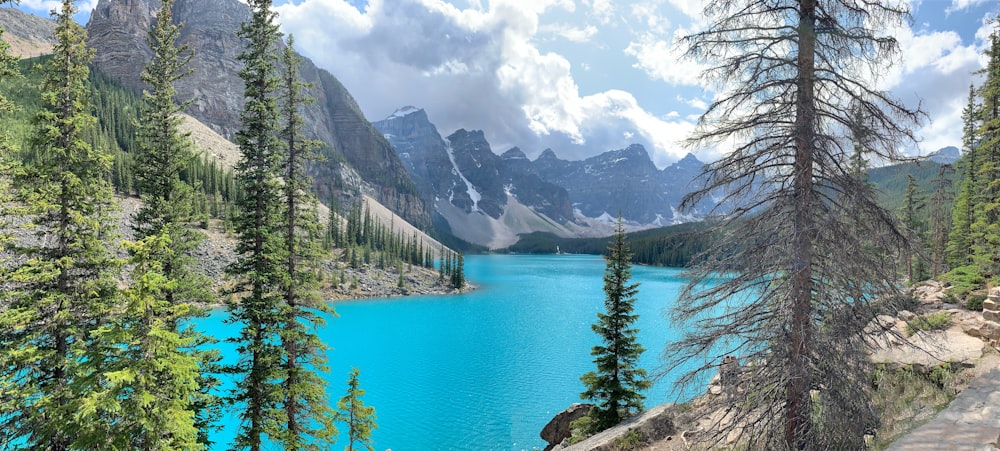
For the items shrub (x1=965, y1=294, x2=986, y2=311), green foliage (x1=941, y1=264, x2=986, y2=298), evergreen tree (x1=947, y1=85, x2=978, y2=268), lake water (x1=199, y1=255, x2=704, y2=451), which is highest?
evergreen tree (x1=947, y1=85, x2=978, y2=268)

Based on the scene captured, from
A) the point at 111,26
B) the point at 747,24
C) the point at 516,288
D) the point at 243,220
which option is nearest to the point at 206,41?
the point at 111,26

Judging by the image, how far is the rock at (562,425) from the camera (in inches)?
853

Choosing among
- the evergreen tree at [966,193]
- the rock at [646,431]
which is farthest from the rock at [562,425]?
the evergreen tree at [966,193]

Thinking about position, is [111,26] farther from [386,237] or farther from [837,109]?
[837,109]

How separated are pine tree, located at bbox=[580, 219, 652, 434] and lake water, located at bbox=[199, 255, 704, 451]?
1.81 m

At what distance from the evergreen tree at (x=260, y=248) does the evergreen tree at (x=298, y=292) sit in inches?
15.1

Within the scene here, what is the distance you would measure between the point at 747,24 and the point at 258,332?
16.3 meters

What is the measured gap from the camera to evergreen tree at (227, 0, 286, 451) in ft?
47.6

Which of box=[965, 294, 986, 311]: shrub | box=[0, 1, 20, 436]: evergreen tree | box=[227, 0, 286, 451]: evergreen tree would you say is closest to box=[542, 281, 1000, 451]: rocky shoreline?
box=[965, 294, 986, 311]: shrub

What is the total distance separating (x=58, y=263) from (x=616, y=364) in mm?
19004

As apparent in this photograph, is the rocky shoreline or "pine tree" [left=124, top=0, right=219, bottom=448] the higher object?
"pine tree" [left=124, top=0, right=219, bottom=448]

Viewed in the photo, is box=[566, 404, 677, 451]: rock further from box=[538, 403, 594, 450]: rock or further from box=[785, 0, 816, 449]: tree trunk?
box=[538, 403, 594, 450]: rock

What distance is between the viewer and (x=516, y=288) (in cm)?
9550

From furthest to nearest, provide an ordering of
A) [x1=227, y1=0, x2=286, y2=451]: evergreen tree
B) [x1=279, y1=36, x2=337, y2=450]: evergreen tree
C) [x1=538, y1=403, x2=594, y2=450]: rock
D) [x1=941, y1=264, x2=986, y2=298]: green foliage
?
1. [x1=538, y1=403, x2=594, y2=450]: rock
2. [x1=941, y1=264, x2=986, y2=298]: green foliage
3. [x1=279, y1=36, x2=337, y2=450]: evergreen tree
4. [x1=227, y1=0, x2=286, y2=451]: evergreen tree
